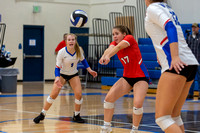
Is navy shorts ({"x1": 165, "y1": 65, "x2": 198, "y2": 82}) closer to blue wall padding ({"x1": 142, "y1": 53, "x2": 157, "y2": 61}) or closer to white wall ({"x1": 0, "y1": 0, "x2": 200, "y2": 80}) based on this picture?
blue wall padding ({"x1": 142, "y1": 53, "x2": 157, "y2": 61})

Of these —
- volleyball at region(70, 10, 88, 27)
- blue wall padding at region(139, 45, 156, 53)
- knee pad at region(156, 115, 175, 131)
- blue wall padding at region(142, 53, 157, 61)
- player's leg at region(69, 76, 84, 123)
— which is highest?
volleyball at region(70, 10, 88, 27)

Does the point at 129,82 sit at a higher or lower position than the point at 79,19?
lower

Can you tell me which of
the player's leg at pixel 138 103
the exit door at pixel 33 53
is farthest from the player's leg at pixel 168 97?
the exit door at pixel 33 53

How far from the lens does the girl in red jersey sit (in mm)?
5129

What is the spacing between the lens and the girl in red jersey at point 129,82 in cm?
513

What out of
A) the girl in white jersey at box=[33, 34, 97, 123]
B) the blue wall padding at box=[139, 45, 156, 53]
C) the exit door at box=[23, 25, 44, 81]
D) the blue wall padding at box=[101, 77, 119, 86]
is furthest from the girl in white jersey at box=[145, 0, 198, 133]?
the exit door at box=[23, 25, 44, 81]

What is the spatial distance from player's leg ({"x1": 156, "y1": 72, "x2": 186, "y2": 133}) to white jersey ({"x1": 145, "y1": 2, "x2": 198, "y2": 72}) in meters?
0.14

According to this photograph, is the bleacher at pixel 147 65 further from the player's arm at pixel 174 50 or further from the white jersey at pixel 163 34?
the player's arm at pixel 174 50

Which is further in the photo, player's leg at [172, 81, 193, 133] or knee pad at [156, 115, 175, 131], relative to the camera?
player's leg at [172, 81, 193, 133]

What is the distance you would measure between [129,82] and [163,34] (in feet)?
6.66

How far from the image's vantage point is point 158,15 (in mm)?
3279

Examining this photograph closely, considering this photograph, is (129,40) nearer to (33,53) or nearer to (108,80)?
(108,80)

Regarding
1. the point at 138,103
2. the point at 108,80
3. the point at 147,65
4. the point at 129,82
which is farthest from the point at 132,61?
the point at 108,80

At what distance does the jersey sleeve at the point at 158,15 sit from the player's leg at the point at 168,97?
1.37 ft
